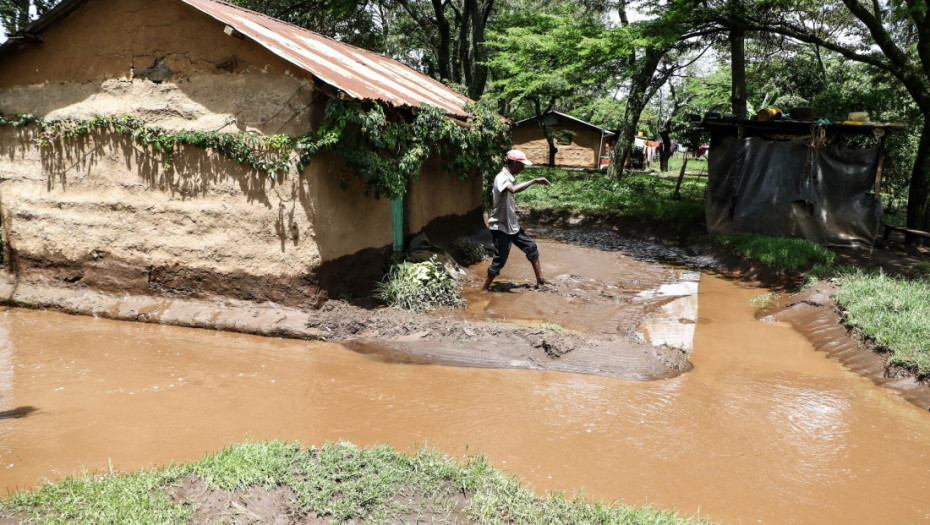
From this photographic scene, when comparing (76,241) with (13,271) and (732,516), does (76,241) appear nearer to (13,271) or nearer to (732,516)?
(13,271)

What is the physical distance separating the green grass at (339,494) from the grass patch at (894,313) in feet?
12.6

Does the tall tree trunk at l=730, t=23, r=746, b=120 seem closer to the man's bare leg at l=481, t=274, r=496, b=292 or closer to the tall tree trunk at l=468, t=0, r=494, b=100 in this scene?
the tall tree trunk at l=468, t=0, r=494, b=100

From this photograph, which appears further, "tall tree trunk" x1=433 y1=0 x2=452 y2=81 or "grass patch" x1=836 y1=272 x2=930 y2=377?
"tall tree trunk" x1=433 y1=0 x2=452 y2=81

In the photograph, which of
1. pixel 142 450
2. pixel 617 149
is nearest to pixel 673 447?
pixel 142 450

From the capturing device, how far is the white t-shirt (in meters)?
8.27

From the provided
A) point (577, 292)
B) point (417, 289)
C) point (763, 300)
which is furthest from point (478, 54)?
point (417, 289)

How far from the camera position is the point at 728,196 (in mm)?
12617

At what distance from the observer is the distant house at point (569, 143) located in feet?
109

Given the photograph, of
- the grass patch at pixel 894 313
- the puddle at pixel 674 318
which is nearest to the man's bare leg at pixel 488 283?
the puddle at pixel 674 318

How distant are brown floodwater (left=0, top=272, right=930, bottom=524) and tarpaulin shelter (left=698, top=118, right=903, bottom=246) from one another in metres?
6.22

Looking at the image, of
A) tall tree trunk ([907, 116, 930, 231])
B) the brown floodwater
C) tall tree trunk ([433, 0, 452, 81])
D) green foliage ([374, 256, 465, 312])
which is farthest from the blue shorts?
tall tree trunk ([433, 0, 452, 81])

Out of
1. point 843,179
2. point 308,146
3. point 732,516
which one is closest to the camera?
point 732,516

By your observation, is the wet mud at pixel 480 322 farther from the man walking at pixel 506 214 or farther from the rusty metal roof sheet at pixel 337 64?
the rusty metal roof sheet at pixel 337 64

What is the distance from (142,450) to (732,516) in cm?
400
